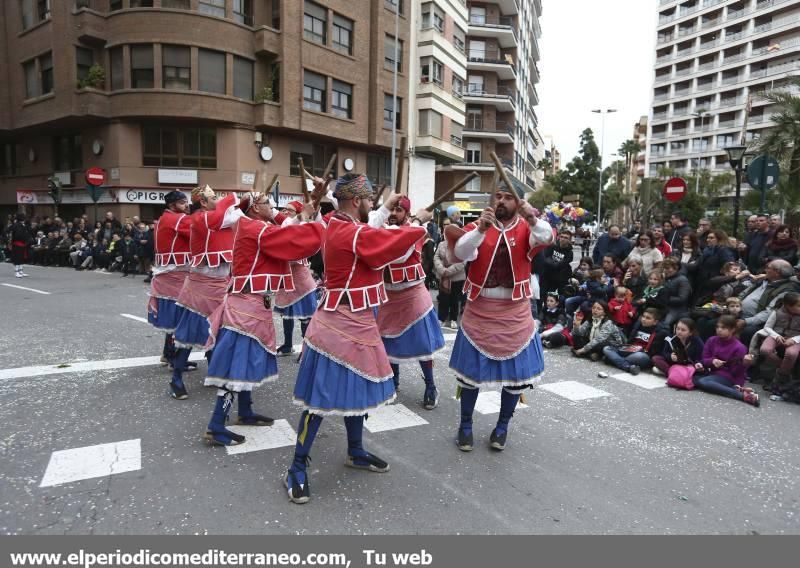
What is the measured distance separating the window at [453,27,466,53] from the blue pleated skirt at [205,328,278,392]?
34.2 m

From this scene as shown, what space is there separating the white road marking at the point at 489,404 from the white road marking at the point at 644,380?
1.88 m

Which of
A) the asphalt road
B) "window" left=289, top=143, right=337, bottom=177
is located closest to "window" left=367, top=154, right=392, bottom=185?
"window" left=289, top=143, right=337, bottom=177

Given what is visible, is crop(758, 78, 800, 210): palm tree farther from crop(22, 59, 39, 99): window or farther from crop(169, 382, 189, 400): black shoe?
crop(22, 59, 39, 99): window

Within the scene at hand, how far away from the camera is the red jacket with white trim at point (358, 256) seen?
3494mm

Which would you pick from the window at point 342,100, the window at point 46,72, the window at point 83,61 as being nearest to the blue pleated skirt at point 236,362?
the window at point 342,100

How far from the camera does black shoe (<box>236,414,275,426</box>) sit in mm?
4777

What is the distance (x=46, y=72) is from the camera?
80.9ft

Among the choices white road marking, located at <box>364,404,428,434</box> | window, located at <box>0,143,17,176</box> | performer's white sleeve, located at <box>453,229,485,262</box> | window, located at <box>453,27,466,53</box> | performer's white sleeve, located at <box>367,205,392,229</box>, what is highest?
window, located at <box>453,27,466,53</box>

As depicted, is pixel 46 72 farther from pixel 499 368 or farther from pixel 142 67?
pixel 499 368

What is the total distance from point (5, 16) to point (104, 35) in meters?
9.22

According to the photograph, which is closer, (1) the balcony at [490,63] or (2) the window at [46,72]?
(2) the window at [46,72]

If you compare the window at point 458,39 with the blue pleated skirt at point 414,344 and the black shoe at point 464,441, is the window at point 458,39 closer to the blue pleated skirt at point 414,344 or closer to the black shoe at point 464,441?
the blue pleated skirt at point 414,344

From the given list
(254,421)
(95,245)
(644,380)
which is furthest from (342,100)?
(254,421)
